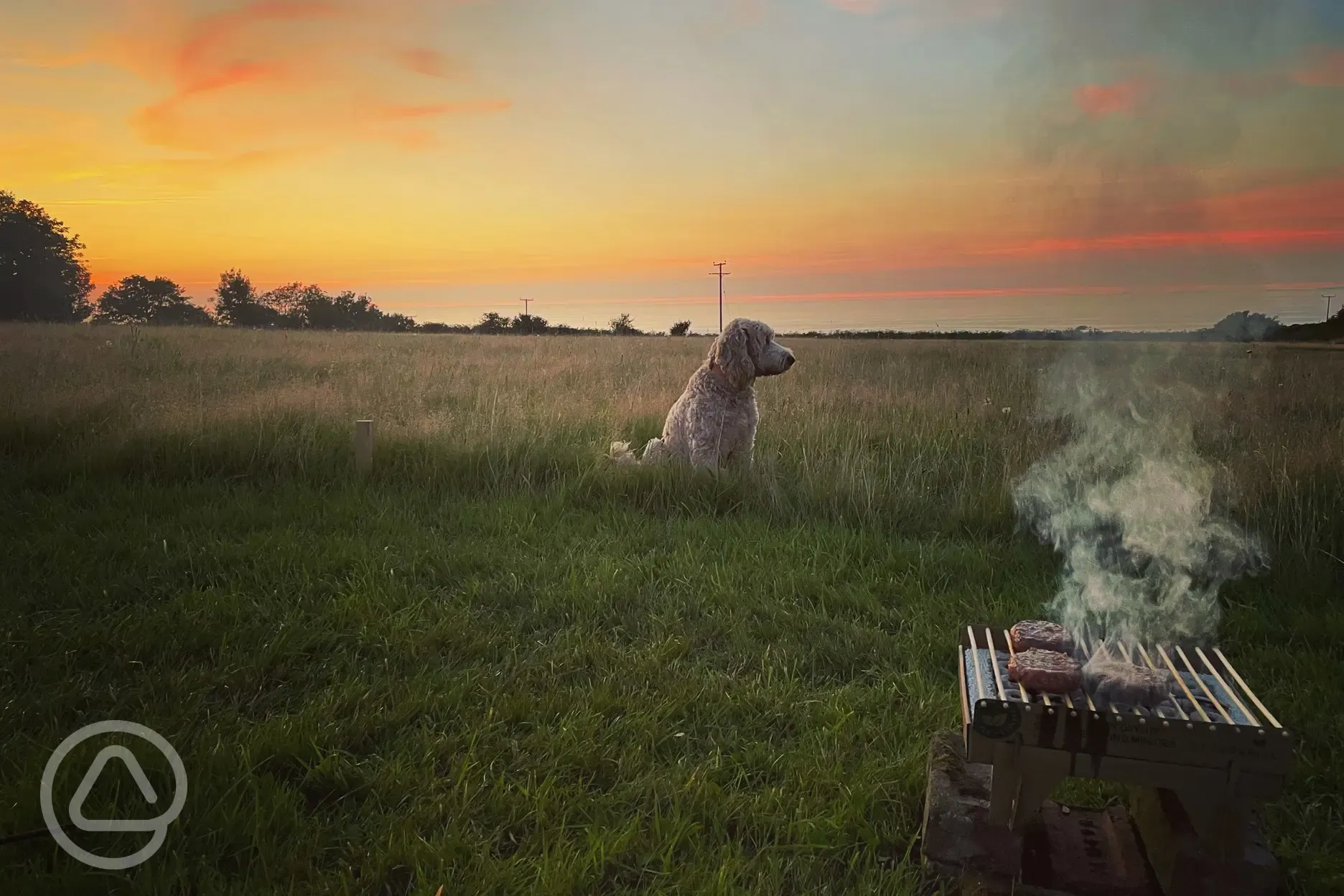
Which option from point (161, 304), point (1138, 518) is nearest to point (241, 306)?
point (161, 304)

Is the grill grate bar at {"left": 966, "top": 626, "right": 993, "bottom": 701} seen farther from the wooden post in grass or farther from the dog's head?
the wooden post in grass

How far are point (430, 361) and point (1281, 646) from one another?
47.9 feet

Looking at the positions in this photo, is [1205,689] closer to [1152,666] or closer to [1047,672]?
[1152,666]

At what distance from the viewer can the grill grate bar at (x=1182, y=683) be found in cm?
219

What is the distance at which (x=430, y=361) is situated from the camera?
52.6 ft

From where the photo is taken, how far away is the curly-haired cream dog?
733cm

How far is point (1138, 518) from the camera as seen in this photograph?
5035mm

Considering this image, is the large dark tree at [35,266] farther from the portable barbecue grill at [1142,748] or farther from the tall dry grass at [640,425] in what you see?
the portable barbecue grill at [1142,748]

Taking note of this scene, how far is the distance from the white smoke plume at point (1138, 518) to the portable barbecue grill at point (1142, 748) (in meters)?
0.98

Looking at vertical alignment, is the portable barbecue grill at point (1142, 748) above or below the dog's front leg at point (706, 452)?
below

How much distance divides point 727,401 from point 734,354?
450 mm

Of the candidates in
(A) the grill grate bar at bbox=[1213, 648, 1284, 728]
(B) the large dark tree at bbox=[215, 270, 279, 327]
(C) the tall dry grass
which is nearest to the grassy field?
(C) the tall dry grass

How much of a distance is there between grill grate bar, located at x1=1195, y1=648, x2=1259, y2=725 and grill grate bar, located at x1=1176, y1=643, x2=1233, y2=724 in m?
0.04

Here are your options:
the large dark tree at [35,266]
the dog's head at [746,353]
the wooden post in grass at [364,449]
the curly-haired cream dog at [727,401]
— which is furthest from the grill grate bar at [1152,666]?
the large dark tree at [35,266]
